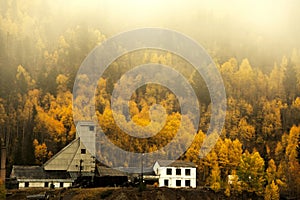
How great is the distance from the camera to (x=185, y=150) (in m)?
86.9

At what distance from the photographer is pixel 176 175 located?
69.6m

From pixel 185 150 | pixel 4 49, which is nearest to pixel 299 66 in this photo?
pixel 185 150

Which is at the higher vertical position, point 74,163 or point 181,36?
point 181,36

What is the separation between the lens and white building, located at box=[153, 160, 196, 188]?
69.2 meters

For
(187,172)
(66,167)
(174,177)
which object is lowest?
(174,177)

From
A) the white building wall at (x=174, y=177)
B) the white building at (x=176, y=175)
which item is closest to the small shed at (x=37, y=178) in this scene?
the white building wall at (x=174, y=177)

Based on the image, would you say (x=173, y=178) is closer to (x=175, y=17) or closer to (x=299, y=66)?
(x=299, y=66)

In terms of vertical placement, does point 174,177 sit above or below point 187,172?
below

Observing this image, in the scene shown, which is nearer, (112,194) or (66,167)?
(112,194)

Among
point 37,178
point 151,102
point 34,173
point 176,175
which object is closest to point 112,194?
point 37,178

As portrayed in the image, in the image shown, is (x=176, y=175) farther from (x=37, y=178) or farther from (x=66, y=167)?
(x=37, y=178)

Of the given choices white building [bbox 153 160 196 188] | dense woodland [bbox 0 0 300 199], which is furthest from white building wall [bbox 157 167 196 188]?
dense woodland [bbox 0 0 300 199]

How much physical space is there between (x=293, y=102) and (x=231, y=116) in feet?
60.6

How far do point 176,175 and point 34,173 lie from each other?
19.1 m
